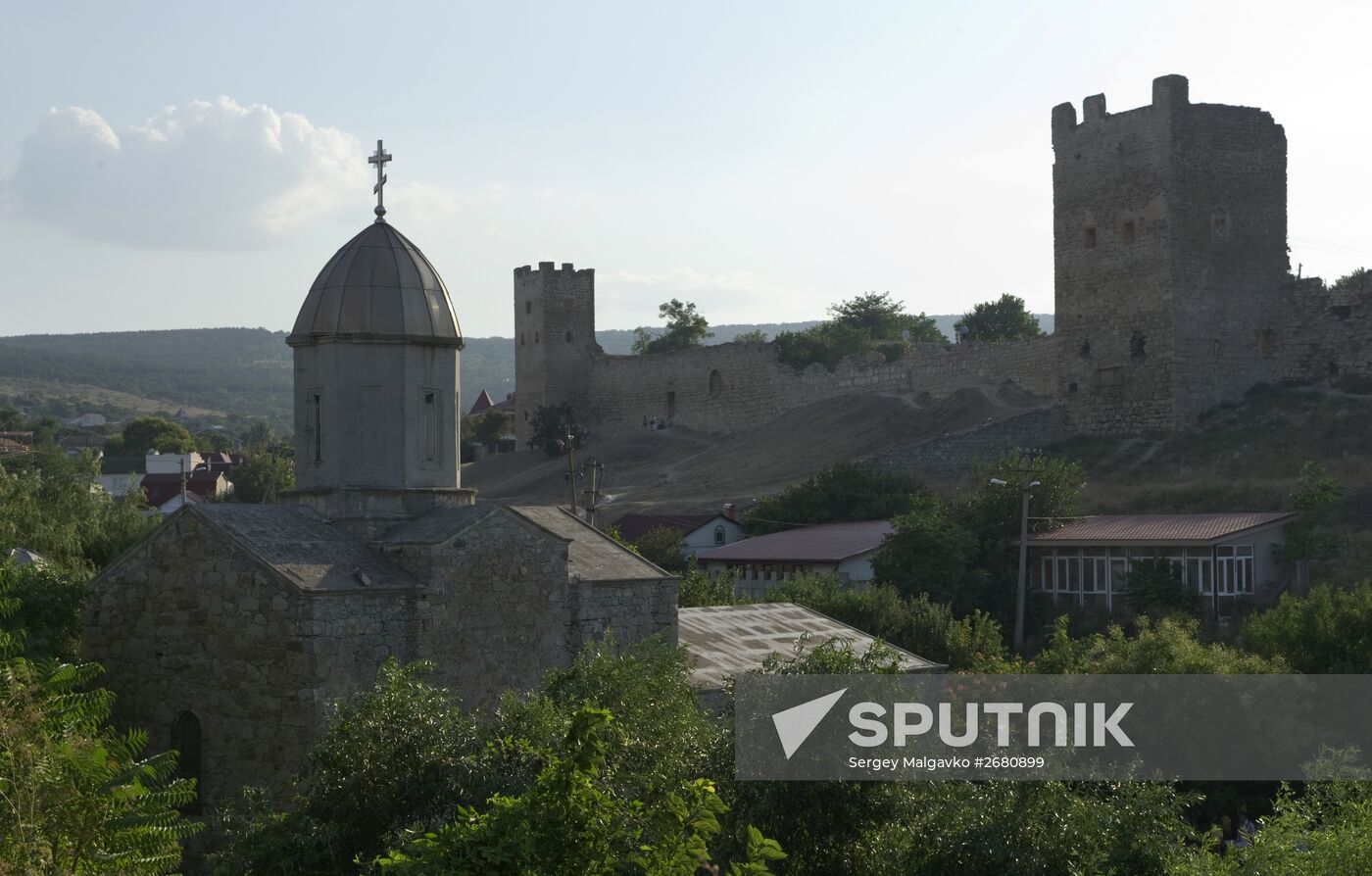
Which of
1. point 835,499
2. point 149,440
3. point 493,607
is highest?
point 493,607

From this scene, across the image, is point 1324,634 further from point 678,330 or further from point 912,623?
point 678,330

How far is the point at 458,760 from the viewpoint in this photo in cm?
938

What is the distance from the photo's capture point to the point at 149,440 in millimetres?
84750

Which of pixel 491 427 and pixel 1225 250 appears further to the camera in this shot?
pixel 491 427

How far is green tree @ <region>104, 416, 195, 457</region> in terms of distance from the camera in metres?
83.9

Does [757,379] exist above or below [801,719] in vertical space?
above

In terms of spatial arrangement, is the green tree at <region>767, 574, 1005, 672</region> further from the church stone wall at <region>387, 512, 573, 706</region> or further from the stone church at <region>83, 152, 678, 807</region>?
the church stone wall at <region>387, 512, 573, 706</region>

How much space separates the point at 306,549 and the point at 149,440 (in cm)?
7621

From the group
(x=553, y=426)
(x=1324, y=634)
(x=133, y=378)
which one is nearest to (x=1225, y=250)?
(x=1324, y=634)

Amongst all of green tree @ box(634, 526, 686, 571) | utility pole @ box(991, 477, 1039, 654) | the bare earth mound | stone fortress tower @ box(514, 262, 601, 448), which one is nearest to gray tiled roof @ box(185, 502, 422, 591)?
utility pole @ box(991, 477, 1039, 654)

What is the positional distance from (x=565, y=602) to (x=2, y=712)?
624 centimetres

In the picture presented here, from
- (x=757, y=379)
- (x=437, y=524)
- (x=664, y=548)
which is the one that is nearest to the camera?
(x=437, y=524)

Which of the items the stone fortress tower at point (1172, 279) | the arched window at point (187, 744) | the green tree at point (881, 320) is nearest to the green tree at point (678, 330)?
the green tree at point (881, 320)

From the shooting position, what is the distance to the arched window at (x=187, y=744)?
12.9 meters
